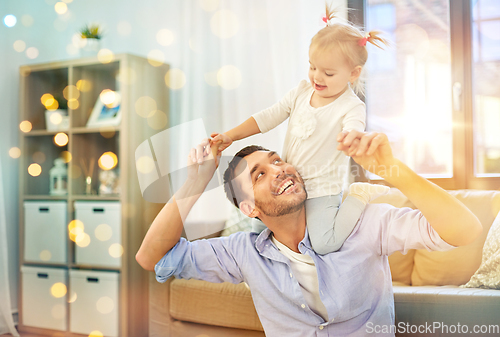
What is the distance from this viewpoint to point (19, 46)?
1.56 m

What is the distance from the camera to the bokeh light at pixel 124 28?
1.34m

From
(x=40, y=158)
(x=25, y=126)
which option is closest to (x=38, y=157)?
(x=40, y=158)

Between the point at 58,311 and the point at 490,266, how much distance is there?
Answer: 1.43 metres

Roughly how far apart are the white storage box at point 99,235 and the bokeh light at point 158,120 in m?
0.31

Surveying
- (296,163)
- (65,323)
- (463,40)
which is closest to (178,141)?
(296,163)

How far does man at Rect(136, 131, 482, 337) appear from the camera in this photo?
664 millimetres

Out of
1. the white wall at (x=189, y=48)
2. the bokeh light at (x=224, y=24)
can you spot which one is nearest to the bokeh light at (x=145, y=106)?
the white wall at (x=189, y=48)

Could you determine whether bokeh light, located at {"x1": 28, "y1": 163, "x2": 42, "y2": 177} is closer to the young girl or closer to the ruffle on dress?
the young girl

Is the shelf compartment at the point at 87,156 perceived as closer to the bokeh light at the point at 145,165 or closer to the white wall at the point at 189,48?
the white wall at the point at 189,48

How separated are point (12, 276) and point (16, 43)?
35.8 inches

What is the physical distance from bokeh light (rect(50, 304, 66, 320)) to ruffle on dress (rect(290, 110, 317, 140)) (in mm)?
1295

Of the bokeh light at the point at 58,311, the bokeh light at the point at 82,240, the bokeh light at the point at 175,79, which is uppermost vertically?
the bokeh light at the point at 175,79

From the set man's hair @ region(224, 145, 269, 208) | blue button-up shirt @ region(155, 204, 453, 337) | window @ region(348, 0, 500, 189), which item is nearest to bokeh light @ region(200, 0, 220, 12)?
window @ region(348, 0, 500, 189)

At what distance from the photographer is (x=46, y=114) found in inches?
64.5
